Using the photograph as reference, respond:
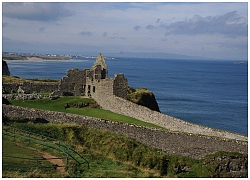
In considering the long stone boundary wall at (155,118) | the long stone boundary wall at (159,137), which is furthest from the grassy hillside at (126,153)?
the long stone boundary wall at (155,118)

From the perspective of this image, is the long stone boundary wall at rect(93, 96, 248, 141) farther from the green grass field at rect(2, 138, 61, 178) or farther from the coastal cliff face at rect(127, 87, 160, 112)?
the green grass field at rect(2, 138, 61, 178)

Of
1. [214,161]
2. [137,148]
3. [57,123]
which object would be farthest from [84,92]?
[214,161]

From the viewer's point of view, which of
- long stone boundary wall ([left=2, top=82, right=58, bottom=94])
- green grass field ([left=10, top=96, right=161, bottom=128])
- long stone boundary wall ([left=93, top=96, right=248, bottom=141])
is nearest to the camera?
long stone boundary wall ([left=93, top=96, right=248, bottom=141])

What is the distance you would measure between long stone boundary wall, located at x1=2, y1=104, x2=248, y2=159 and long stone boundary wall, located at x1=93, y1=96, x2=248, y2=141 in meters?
1.44

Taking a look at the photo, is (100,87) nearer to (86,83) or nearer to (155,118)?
(86,83)

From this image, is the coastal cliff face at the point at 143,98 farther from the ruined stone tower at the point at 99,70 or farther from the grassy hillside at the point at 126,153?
the grassy hillside at the point at 126,153

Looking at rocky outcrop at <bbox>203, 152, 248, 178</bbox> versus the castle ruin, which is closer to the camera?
rocky outcrop at <bbox>203, 152, 248, 178</bbox>

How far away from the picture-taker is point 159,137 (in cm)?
2297

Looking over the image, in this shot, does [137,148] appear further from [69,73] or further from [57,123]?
[69,73]

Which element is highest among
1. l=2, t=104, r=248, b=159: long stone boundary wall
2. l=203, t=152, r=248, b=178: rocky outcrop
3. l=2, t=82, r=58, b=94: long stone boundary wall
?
l=2, t=82, r=58, b=94: long stone boundary wall

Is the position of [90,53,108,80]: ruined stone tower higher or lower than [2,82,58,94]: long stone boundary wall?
higher

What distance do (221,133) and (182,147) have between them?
281 cm

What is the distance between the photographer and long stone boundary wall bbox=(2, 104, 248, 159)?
22.0 metres

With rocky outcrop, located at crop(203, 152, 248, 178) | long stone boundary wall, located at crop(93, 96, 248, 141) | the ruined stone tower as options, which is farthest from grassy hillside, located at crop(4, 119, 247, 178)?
the ruined stone tower
